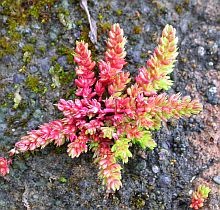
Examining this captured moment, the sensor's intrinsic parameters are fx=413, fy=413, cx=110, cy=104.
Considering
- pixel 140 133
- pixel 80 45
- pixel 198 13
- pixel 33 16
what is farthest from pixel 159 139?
pixel 33 16

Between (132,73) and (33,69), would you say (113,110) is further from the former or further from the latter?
(33,69)

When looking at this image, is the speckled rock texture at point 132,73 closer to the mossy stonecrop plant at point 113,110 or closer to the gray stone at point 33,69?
the gray stone at point 33,69

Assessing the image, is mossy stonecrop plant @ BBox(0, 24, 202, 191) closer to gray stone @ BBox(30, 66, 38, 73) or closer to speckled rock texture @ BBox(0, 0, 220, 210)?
speckled rock texture @ BBox(0, 0, 220, 210)

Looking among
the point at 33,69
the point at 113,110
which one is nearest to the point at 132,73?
the point at 113,110

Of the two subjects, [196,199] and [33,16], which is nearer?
[196,199]

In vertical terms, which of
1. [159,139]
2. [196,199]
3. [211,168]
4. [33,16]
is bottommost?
[196,199]

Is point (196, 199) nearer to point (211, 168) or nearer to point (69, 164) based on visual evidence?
point (211, 168)
